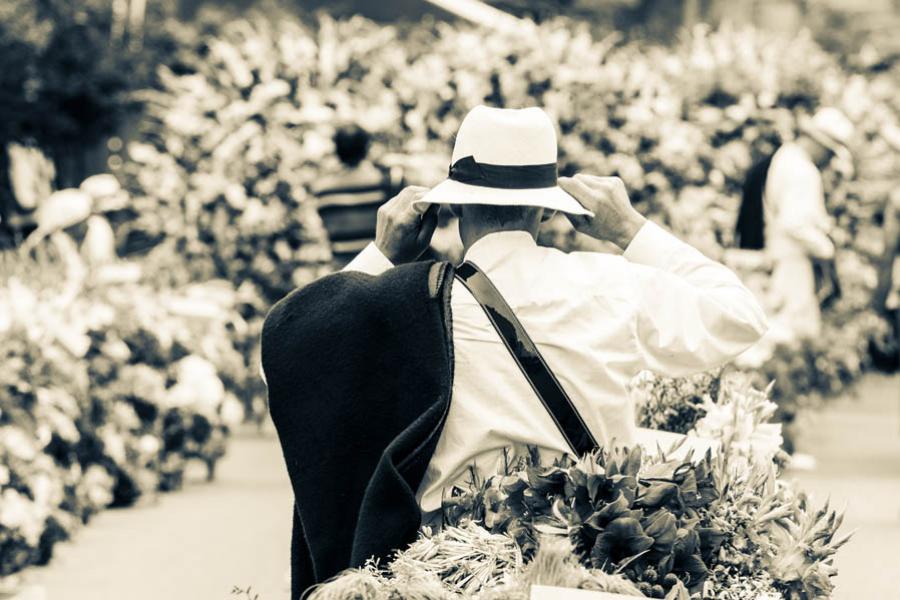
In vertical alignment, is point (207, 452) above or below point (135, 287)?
below

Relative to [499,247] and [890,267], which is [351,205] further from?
[499,247]

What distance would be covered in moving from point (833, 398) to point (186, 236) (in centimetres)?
498

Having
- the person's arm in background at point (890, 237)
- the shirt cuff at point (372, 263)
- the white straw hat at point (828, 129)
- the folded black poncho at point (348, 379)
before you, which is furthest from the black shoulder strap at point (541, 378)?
the person's arm in background at point (890, 237)

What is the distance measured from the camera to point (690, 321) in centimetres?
331

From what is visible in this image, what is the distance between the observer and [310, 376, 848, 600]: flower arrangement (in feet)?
9.01

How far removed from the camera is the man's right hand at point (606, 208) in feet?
11.5

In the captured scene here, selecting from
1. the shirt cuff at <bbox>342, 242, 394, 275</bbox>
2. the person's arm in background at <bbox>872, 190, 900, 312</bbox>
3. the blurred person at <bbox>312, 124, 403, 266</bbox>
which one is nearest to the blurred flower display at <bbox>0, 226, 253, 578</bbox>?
the blurred person at <bbox>312, 124, 403, 266</bbox>

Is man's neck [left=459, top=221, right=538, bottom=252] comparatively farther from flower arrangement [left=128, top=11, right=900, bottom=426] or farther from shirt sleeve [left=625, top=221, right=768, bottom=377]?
flower arrangement [left=128, top=11, right=900, bottom=426]

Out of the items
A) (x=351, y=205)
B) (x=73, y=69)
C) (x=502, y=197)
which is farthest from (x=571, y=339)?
(x=73, y=69)

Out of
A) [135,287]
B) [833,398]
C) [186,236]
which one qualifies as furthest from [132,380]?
[833,398]

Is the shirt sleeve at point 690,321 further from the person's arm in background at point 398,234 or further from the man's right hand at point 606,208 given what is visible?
the person's arm in background at point 398,234

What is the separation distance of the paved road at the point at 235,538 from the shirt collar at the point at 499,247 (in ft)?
6.49

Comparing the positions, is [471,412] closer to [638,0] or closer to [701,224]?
[701,224]

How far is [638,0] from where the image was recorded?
77.8 feet
